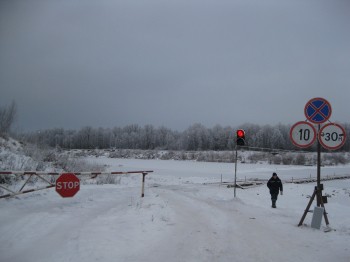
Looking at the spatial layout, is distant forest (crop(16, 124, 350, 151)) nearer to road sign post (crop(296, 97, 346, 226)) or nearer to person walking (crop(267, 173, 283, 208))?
person walking (crop(267, 173, 283, 208))

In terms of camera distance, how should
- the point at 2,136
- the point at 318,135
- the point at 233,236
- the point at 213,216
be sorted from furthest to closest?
the point at 2,136 → the point at 213,216 → the point at 318,135 → the point at 233,236

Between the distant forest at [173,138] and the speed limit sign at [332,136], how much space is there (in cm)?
10692

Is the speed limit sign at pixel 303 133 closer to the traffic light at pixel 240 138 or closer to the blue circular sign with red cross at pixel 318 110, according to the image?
the blue circular sign with red cross at pixel 318 110

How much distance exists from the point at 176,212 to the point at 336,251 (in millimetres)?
5104

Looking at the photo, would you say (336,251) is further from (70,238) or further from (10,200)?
(10,200)

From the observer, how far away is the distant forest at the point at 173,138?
398 ft

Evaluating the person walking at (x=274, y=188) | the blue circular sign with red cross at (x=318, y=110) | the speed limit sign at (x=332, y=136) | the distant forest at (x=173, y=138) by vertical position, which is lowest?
the person walking at (x=274, y=188)

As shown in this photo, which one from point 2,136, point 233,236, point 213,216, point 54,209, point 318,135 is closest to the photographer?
point 233,236

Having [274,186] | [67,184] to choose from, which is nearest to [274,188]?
[274,186]

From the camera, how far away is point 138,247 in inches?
228

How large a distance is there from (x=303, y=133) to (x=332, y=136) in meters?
0.74

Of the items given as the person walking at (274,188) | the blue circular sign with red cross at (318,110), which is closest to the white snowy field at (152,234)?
the person walking at (274,188)

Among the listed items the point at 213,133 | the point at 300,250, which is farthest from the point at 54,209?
the point at 213,133

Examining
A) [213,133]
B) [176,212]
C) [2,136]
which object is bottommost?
[176,212]
